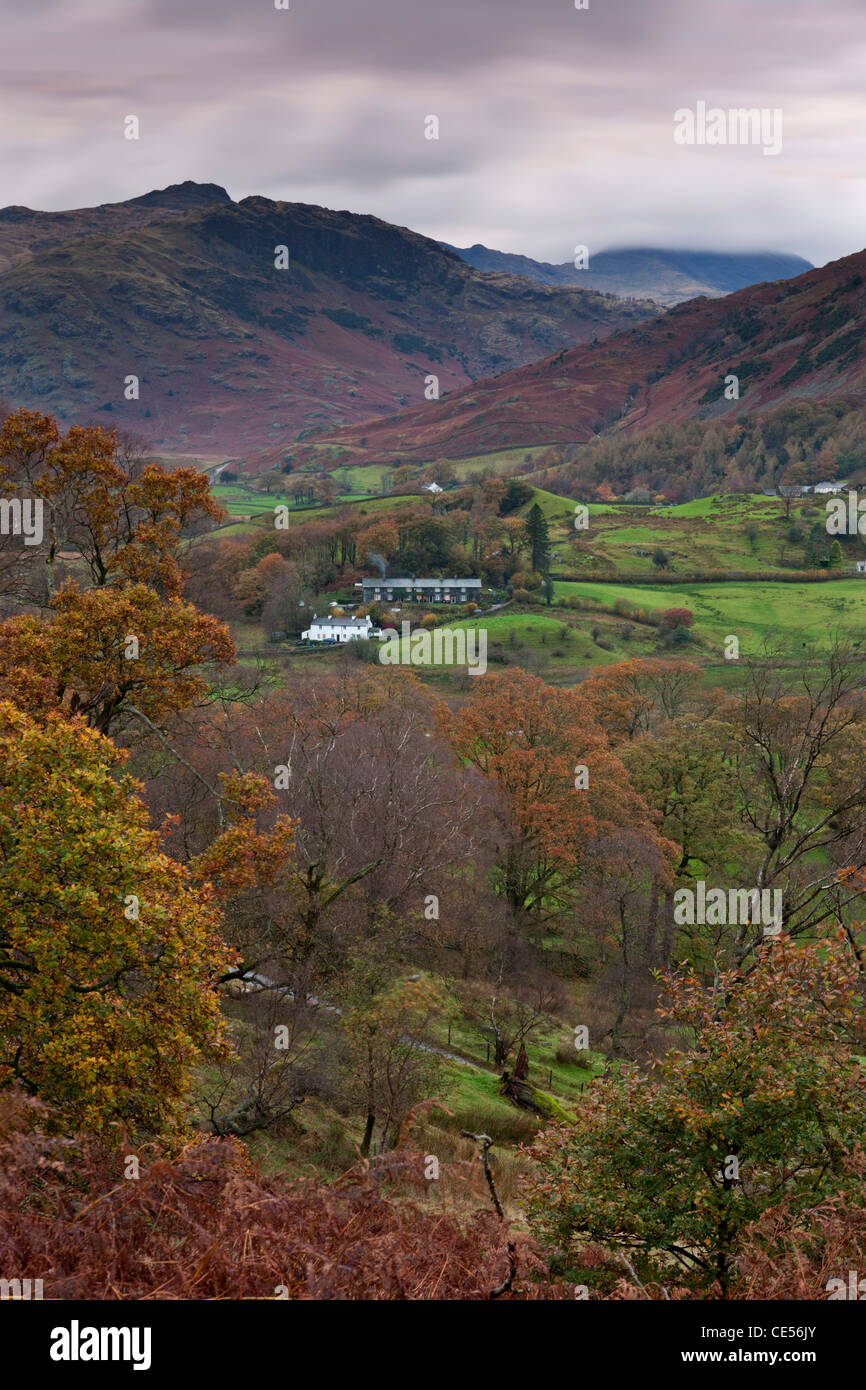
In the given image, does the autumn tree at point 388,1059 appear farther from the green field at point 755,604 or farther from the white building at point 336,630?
the green field at point 755,604

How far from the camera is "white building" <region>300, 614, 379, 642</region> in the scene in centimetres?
9875

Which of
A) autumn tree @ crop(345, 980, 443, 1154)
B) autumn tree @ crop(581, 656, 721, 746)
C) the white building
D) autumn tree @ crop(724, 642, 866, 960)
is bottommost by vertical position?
autumn tree @ crop(345, 980, 443, 1154)

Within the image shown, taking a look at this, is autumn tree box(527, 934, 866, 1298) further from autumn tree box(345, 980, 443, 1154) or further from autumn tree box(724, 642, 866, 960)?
autumn tree box(345, 980, 443, 1154)

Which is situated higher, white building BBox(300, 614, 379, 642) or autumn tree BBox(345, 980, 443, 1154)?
white building BBox(300, 614, 379, 642)

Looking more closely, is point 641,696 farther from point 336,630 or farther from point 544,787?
point 336,630

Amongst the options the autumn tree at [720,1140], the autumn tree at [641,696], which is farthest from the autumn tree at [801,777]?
the autumn tree at [720,1140]

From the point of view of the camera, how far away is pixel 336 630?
9969cm

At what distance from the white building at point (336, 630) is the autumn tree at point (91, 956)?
8665cm

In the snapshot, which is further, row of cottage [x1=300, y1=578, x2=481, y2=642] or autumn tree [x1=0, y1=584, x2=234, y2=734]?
row of cottage [x1=300, y1=578, x2=481, y2=642]

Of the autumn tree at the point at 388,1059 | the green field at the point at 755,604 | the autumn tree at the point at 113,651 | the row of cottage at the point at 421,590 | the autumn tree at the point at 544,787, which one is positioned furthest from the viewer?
the row of cottage at the point at 421,590

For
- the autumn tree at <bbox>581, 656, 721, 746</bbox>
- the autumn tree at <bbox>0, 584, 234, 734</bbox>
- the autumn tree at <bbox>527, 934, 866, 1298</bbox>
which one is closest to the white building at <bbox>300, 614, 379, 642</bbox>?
the autumn tree at <bbox>581, 656, 721, 746</bbox>

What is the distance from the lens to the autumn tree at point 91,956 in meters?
9.96

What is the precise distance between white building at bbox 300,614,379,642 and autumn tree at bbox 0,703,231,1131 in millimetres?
86648
